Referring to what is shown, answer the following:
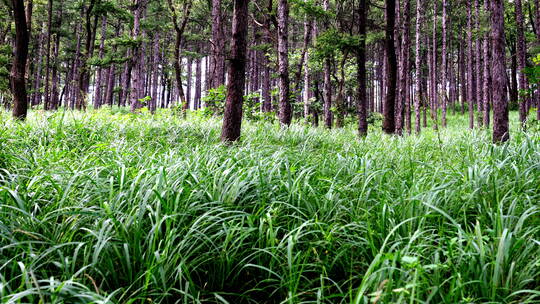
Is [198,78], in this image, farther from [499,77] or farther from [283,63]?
[499,77]

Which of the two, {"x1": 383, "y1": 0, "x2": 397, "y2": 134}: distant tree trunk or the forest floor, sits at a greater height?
{"x1": 383, "y1": 0, "x2": 397, "y2": 134}: distant tree trunk

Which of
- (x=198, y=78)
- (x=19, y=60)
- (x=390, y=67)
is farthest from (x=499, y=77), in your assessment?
(x=198, y=78)

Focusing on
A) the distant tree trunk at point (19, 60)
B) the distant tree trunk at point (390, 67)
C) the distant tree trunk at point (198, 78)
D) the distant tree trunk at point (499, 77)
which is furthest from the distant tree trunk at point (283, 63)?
the distant tree trunk at point (198, 78)

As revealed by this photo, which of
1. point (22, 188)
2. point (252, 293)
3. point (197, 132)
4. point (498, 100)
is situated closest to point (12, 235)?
point (22, 188)

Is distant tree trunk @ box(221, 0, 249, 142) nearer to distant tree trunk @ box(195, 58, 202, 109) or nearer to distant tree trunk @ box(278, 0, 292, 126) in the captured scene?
distant tree trunk @ box(278, 0, 292, 126)

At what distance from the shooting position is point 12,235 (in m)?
1.97

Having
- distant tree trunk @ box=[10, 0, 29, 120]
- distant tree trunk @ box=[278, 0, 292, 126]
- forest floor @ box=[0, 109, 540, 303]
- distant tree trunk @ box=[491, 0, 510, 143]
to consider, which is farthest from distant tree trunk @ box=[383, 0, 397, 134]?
distant tree trunk @ box=[10, 0, 29, 120]

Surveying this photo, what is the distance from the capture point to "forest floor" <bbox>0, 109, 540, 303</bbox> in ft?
5.43

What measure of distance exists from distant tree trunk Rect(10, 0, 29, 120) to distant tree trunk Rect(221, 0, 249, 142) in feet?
16.6

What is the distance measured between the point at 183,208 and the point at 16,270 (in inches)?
39.2

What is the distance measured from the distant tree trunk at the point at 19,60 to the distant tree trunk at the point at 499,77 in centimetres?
939

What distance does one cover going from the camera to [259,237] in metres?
2.13

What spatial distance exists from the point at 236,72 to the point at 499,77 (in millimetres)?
4803

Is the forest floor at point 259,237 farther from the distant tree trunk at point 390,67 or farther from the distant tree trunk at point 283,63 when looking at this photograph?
the distant tree trunk at point 390,67
